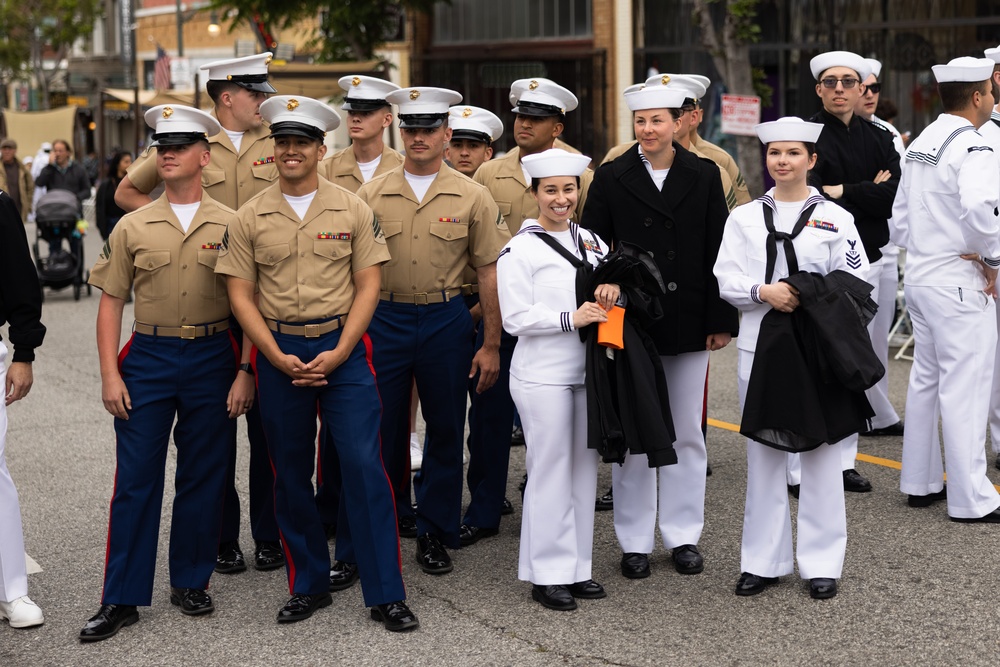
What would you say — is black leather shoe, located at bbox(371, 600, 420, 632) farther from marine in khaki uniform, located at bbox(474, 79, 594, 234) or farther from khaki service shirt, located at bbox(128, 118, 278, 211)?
marine in khaki uniform, located at bbox(474, 79, 594, 234)

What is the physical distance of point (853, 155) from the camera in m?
7.72

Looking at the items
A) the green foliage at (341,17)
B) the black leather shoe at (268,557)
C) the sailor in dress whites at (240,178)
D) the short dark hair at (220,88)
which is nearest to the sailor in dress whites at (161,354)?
the sailor in dress whites at (240,178)

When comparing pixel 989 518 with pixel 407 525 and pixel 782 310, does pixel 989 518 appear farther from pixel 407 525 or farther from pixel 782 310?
pixel 407 525

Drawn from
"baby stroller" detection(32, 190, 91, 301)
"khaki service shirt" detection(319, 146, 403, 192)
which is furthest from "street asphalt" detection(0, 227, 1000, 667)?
"baby stroller" detection(32, 190, 91, 301)

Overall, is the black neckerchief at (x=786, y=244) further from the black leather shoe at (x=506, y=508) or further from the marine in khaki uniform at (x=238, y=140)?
the marine in khaki uniform at (x=238, y=140)

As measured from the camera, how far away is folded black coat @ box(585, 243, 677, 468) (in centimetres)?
538

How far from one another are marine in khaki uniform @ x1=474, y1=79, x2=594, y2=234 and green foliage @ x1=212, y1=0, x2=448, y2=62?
16615 mm

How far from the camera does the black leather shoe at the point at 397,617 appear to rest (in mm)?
5301

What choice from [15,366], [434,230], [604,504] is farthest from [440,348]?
[15,366]

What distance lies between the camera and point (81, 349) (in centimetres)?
1280

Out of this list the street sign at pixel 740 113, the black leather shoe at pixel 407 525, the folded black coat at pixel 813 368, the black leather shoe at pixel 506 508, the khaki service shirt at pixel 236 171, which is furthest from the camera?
the street sign at pixel 740 113

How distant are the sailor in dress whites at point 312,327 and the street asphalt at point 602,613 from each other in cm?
25

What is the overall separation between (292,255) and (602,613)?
6.20 feet

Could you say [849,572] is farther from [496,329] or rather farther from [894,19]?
[894,19]
